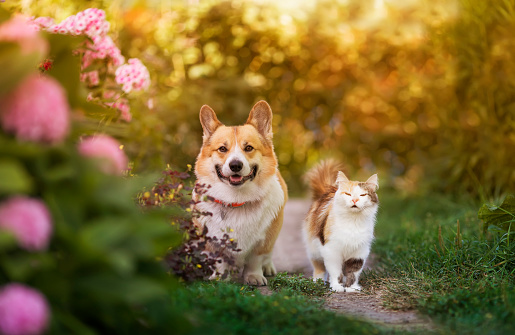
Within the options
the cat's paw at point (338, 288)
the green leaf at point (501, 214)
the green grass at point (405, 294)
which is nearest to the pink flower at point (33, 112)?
the green grass at point (405, 294)

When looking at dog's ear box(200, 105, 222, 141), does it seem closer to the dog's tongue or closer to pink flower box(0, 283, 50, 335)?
the dog's tongue

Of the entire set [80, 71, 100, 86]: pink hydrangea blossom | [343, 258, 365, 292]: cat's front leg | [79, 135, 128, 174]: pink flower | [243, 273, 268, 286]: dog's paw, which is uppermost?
[80, 71, 100, 86]: pink hydrangea blossom

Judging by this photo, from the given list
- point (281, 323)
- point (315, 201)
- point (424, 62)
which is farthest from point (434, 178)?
point (281, 323)

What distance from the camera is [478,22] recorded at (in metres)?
5.84

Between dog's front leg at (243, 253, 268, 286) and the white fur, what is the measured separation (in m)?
0.41

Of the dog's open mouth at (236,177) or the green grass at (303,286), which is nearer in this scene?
the green grass at (303,286)

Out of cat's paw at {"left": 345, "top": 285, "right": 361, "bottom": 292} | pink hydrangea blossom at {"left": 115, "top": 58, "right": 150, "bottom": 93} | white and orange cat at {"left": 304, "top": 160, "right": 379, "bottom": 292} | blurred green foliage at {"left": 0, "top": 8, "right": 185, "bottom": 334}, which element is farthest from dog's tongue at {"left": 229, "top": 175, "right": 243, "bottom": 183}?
blurred green foliage at {"left": 0, "top": 8, "right": 185, "bottom": 334}

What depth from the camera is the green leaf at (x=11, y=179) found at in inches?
64.6

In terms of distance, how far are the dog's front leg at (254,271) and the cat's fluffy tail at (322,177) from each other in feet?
2.45

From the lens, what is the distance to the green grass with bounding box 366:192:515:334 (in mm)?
2562

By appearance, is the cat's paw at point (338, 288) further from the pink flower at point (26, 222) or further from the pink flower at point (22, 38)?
the pink flower at point (22, 38)

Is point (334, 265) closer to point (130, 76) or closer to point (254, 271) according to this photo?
point (254, 271)

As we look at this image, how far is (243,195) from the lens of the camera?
3465 millimetres

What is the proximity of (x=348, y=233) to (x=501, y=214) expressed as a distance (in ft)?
3.24
